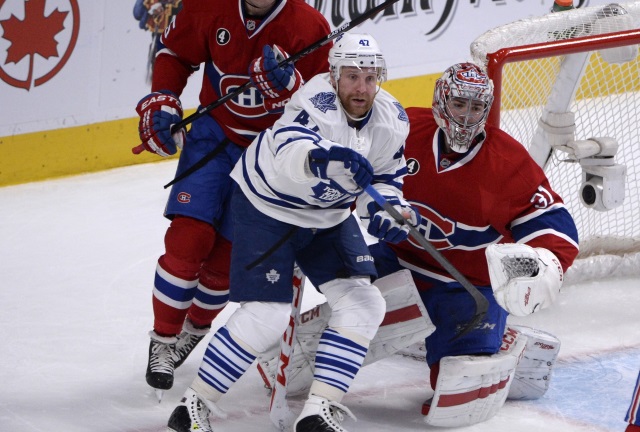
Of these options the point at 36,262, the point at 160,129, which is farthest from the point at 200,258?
the point at 36,262

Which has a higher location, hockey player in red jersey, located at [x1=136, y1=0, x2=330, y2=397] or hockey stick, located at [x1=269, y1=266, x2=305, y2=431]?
hockey player in red jersey, located at [x1=136, y1=0, x2=330, y2=397]

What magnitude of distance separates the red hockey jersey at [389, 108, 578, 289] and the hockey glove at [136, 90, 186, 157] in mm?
668

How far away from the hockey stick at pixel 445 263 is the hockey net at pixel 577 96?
84 centimetres

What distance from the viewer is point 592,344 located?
3912 mm

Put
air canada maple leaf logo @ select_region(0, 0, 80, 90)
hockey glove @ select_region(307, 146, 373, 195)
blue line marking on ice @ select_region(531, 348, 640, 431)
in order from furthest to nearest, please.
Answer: air canada maple leaf logo @ select_region(0, 0, 80, 90)
blue line marking on ice @ select_region(531, 348, 640, 431)
hockey glove @ select_region(307, 146, 373, 195)

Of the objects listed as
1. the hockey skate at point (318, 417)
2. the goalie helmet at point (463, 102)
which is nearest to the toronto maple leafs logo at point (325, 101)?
the goalie helmet at point (463, 102)

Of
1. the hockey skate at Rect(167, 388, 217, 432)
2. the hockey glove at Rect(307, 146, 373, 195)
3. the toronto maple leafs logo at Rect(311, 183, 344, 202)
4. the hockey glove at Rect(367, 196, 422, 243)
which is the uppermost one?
the hockey glove at Rect(307, 146, 373, 195)

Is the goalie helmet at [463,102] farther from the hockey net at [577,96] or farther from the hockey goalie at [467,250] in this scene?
the hockey net at [577,96]

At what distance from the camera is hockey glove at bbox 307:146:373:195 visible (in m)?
2.87

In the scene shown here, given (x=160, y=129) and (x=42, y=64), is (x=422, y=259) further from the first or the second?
(x=42, y=64)

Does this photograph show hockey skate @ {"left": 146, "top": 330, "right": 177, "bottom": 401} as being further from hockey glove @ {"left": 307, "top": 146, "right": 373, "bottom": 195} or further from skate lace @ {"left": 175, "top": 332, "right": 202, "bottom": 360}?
hockey glove @ {"left": 307, "top": 146, "right": 373, "bottom": 195}

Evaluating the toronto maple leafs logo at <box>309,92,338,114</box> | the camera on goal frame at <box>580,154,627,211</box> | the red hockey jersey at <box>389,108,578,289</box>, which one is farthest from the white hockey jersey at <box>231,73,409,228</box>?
the camera on goal frame at <box>580,154,627,211</box>

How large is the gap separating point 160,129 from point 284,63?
0.43 meters

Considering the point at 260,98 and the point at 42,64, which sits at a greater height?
the point at 260,98
